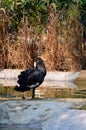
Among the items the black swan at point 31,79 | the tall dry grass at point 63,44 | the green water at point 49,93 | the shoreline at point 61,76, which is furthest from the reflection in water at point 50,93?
the tall dry grass at point 63,44

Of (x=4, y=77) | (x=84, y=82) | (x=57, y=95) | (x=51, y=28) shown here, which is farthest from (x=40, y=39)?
(x=57, y=95)

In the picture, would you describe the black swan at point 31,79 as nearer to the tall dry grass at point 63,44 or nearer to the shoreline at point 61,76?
the shoreline at point 61,76

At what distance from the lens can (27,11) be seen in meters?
19.8

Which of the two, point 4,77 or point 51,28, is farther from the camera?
point 51,28

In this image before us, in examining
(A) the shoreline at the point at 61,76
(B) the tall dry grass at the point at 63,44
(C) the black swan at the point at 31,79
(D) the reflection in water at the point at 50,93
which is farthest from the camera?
(B) the tall dry grass at the point at 63,44

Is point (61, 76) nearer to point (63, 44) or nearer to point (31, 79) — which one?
point (63, 44)

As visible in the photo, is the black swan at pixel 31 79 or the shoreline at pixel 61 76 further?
the shoreline at pixel 61 76

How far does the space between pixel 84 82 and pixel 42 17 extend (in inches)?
209

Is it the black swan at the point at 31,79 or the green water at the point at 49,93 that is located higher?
the black swan at the point at 31,79

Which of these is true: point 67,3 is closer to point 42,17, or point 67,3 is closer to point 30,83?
point 42,17

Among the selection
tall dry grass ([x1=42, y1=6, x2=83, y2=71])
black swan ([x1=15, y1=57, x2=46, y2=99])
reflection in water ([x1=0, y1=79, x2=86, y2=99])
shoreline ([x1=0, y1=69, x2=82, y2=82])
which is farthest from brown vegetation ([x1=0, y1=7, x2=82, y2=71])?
black swan ([x1=15, y1=57, x2=46, y2=99])

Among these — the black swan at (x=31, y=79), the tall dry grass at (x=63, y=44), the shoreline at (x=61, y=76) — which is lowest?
the shoreline at (x=61, y=76)

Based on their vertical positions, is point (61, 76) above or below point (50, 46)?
below

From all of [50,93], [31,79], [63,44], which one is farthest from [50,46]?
[31,79]
